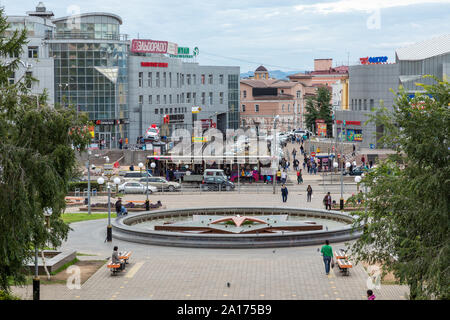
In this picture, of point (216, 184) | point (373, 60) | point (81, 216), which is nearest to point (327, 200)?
point (81, 216)

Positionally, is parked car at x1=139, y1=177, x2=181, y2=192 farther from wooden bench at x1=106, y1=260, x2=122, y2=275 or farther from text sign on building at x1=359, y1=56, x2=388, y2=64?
text sign on building at x1=359, y1=56, x2=388, y2=64

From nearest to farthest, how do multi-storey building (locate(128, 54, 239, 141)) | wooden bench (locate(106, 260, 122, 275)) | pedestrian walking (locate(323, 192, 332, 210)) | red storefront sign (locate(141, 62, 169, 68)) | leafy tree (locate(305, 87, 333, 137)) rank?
wooden bench (locate(106, 260, 122, 275))
pedestrian walking (locate(323, 192, 332, 210))
multi-storey building (locate(128, 54, 239, 141))
red storefront sign (locate(141, 62, 169, 68))
leafy tree (locate(305, 87, 333, 137))

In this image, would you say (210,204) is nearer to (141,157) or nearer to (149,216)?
(149,216)

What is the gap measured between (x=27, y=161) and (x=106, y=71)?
2755 inches

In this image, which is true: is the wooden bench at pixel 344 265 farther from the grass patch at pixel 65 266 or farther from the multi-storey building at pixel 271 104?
the multi-storey building at pixel 271 104

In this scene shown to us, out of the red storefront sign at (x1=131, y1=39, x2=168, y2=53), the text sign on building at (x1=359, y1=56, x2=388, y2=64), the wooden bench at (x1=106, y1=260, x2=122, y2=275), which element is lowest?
the wooden bench at (x1=106, y1=260, x2=122, y2=275)

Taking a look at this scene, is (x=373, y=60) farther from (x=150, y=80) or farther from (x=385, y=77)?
(x=150, y=80)

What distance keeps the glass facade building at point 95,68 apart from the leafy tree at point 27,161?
65.5 meters

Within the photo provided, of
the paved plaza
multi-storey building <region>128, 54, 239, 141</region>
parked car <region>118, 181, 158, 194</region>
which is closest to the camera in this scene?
the paved plaza

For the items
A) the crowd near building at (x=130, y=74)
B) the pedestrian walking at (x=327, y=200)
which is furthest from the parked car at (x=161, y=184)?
the crowd near building at (x=130, y=74)

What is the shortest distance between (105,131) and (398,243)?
7208 cm

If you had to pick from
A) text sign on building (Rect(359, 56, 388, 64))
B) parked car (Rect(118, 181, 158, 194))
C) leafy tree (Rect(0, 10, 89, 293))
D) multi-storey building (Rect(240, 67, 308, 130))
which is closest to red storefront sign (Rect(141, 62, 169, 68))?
text sign on building (Rect(359, 56, 388, 64))

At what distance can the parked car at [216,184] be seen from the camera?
55438 millimetres

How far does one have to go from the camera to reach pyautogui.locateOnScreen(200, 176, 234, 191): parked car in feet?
182
